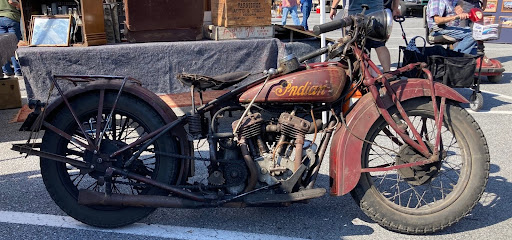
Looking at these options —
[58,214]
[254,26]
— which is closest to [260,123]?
[58,214]

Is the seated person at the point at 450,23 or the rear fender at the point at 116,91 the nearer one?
the rear fender at the point at 116,91

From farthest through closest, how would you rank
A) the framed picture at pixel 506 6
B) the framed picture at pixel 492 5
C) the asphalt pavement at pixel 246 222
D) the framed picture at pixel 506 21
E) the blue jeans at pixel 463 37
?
the framed picture at pixel 506 21 < the framed picture at pixel 492 5 < the framed picture at pixel 506 6 < the blue jeans at pixel 463 37 < the asphalt pavement at pixel 246 222

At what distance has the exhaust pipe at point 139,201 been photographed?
10.3 ft

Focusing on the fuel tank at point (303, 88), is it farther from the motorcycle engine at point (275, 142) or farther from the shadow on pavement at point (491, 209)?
the shadow on pavement at point (491, 209)

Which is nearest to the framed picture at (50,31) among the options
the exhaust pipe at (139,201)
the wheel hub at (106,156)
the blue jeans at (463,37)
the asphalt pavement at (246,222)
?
the asphalt pavement at (246,222)

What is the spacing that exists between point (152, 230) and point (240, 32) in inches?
107

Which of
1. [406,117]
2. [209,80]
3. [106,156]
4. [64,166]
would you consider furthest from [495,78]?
[64,166]

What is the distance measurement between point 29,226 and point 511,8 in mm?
11061

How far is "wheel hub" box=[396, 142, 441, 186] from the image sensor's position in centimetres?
316

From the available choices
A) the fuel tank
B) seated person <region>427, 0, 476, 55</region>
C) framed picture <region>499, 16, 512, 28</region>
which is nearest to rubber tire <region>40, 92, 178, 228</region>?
the fuel tank

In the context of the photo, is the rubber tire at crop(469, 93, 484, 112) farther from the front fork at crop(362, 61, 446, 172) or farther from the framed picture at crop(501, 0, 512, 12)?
the framed picture at crop(501, 0, 512, 12)

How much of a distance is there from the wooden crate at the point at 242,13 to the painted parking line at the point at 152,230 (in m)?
2.64

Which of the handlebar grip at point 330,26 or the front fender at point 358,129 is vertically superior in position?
the handlebar grip at point 330,26

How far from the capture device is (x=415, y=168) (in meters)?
3.18
